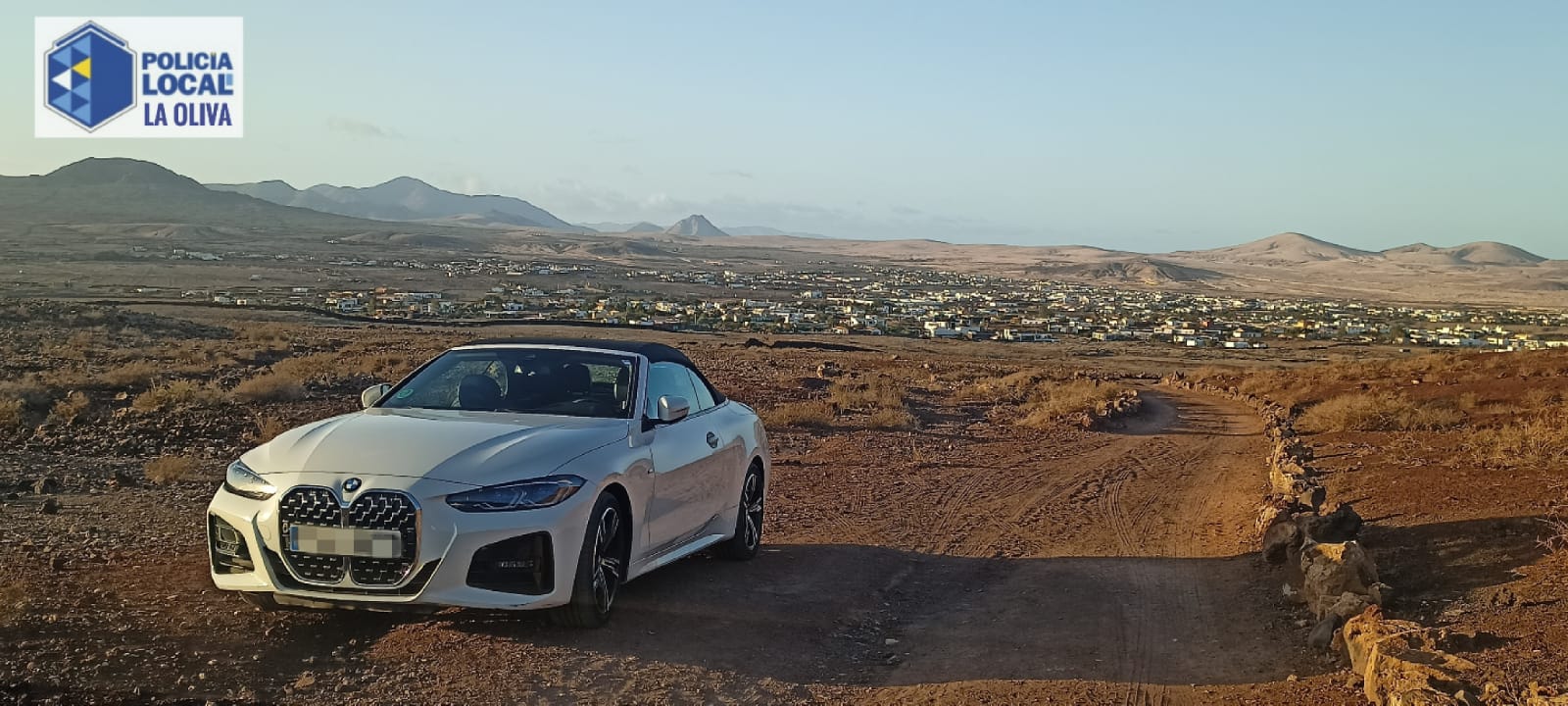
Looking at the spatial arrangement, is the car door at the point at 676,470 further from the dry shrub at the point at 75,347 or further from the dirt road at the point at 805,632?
the dry shrub at the point at 75,347

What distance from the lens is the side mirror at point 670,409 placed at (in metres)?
7.27

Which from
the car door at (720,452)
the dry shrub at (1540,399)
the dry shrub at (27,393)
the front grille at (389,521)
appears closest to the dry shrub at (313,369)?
the dry shrub at (27,393)

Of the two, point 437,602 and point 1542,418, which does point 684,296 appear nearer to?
point 1542,418

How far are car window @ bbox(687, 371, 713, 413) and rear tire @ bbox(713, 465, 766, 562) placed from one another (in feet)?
1.95

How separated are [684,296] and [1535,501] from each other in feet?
289

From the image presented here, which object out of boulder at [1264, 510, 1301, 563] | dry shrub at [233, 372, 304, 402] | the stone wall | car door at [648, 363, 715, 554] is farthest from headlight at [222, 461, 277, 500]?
dry shrub at [233, 372, 304, 402]

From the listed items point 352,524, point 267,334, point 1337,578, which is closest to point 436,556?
point 352,524

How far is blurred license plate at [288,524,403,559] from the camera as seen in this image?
589cm

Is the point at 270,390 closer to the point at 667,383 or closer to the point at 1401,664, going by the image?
the point at 667,383

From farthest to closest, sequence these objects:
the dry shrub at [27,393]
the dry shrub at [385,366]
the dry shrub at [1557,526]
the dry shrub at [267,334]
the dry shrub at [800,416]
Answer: the dry shrub at [267,334], the dry shrub at [385,366], the dry shrub at [800,416], the dry shrub at [27,393], the dry shrub at [1557,526]

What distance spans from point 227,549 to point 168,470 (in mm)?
5795

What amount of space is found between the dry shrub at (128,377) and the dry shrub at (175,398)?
1.49m

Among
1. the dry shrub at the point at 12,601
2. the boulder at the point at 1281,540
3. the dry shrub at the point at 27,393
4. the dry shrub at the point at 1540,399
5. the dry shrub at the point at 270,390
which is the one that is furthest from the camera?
the dry shrub at the point at 270,390

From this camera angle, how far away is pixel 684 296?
96312 mm
